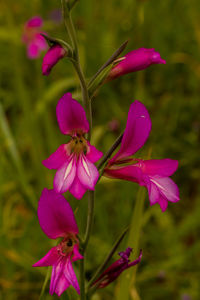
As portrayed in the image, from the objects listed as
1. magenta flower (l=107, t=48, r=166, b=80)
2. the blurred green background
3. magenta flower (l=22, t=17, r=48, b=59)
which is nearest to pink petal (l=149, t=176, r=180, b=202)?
magenta flower (l=107, t=48, r=166, b=80)

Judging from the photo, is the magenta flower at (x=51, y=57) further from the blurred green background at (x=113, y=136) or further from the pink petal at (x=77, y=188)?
the blurred green background at (x=113, y=136)

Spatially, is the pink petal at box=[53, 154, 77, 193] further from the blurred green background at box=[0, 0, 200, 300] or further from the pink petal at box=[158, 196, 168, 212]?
the blurred green background at box=[0, 0, 200, 300]

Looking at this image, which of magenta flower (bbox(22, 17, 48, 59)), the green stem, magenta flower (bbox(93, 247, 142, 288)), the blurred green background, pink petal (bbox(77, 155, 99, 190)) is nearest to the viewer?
pink petal (bbox(77, 155, 99, 190))

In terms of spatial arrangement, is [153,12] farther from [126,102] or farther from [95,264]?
[95,264]

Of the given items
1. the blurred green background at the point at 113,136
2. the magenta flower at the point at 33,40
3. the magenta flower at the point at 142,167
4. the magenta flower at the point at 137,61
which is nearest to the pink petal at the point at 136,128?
the magenta flower at the point at 142,167

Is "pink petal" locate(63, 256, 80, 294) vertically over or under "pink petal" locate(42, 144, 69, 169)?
under

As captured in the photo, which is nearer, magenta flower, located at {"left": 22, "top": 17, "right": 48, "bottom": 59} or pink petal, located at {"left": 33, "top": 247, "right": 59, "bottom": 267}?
pink petal, located at {"left": 33, "top": 247, "right": 59, "bottom": 267}
